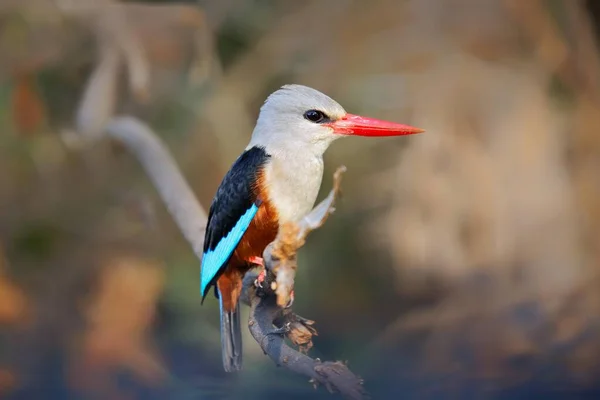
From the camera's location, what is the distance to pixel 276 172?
834 millimetres

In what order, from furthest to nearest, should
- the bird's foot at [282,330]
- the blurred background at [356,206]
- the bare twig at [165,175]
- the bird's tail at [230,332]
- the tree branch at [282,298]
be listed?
the blurred background at [356,206] → the bare twig at [165,175] → the bird's tail at [230,332] → the bird's foot at [282,330] → the tree branch at [282,298]

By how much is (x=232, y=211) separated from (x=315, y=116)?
0.54 feet

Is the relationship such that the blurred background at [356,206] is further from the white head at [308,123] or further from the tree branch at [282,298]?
the white head at [308,123]

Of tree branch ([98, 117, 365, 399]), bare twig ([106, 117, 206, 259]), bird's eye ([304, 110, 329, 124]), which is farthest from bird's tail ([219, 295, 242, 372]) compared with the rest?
bird's eye ([304, 110, 329, 124])

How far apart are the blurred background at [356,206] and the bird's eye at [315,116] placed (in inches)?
25.5

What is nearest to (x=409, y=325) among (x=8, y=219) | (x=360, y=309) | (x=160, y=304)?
(x=360, y=309)

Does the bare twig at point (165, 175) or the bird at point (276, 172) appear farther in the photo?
the bare twig at point (165, 175)

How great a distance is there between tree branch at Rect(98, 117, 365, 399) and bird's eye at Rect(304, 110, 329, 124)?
0.20 metres

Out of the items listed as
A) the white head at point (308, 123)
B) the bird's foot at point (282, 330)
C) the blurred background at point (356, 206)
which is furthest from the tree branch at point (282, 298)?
the blurred background at point (356, 206)

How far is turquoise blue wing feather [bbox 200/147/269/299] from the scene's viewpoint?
857mm

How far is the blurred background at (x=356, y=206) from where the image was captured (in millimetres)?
1501

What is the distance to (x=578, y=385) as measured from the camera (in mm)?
1555

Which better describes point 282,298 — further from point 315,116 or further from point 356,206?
point 356,206

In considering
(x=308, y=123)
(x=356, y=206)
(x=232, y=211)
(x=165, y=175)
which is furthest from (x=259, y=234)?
(x=356, y=206)
